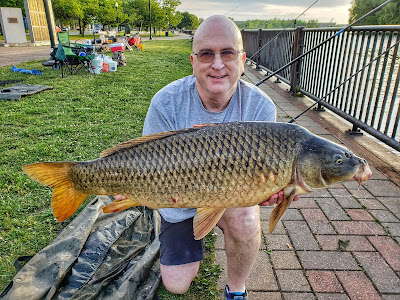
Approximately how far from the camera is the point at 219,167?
173cm

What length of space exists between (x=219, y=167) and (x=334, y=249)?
1.63m

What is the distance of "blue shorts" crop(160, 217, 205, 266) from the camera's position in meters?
2.34

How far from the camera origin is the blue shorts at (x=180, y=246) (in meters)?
2.34

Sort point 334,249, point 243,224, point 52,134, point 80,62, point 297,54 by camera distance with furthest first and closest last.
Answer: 1. point 80,62
2. point 297,54
3. point 52,134
4. point 334,249
5. point 243,224

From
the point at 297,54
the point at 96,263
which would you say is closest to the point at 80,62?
the point at 297,54

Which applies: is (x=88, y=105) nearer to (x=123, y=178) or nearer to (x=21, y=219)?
(x=21, y=219)

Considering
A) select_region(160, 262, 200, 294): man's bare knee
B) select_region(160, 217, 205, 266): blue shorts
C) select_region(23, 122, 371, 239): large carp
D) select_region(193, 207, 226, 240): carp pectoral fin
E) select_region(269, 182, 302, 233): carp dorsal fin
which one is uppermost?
select_region(23, 122, 371, 239): large carp

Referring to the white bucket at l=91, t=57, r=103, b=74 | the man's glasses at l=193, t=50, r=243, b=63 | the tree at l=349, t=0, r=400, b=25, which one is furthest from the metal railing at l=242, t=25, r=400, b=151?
the tree at l=349, t=0, r=400, b=25

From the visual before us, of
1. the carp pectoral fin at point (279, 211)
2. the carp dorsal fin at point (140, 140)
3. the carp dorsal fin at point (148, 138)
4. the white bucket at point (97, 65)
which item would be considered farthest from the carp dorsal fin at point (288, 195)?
the white bucket at point (97, 65)

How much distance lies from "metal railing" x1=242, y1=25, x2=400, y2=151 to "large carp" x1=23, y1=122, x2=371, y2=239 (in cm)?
281

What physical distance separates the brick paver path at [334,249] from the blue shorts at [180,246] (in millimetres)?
347

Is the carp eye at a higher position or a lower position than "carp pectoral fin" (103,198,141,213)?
higher

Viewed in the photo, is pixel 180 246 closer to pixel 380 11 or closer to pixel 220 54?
pixel 220 54

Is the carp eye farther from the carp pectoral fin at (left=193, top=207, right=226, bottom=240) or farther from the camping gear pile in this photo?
the camping gear pile
